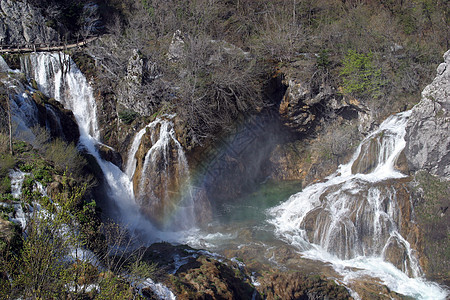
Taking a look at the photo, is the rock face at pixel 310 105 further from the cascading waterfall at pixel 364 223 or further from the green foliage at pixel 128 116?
the green foliage at pixel 128 116

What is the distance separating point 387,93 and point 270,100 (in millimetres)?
8116

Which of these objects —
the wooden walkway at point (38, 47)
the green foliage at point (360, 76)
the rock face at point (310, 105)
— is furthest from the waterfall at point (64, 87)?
the green foliage at point (360, 76)

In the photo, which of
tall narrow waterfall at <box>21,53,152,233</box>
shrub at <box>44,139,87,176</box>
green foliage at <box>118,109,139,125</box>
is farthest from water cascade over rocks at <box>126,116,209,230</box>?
tall narrow waterfall at <box>21,53,152,233</box>

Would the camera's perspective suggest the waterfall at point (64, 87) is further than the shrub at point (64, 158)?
Yes

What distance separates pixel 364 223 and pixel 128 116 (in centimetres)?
1637

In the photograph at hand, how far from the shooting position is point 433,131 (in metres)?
17.8

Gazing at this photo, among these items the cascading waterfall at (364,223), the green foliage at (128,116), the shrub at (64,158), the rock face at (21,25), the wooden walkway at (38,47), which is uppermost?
the rock face at (21,25)

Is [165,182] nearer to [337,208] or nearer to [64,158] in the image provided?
[64,158]

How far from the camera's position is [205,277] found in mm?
12570

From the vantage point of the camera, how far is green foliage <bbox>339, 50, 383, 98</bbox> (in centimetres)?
2348

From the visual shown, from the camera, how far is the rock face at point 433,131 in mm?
17625

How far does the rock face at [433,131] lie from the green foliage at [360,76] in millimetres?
5240

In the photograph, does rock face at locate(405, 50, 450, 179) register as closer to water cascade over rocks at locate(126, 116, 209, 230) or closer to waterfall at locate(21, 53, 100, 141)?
water cascade over rocks at locate(126, 116, 209, 230)

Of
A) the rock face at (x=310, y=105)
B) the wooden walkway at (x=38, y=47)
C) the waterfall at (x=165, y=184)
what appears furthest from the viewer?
the wooden walkway at (x=38, y=47)
